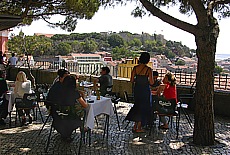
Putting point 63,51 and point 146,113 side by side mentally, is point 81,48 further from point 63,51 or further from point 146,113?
point 146,113

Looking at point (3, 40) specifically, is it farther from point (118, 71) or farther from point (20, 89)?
point (20, 89)

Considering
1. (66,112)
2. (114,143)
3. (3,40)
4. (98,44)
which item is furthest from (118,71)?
(3,40)

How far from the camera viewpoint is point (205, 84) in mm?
5262

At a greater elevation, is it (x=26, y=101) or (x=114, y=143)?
(x=26, y=101)

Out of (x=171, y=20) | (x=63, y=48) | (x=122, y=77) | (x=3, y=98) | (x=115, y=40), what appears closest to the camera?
(x=171, y=20)

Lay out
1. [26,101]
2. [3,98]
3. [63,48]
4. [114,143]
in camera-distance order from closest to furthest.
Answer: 1. [114,143]
2. [26,101]
3. [3,98]
4. [63,48]

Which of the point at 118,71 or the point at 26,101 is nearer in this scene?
the point at 26,101

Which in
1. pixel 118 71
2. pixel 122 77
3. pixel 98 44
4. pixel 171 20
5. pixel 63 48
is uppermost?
pixel 98 44

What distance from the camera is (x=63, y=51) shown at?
18.9 metres

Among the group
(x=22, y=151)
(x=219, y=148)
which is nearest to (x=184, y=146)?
(x=219, y=148)

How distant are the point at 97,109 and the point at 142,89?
981mm

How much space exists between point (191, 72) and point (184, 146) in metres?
4.51

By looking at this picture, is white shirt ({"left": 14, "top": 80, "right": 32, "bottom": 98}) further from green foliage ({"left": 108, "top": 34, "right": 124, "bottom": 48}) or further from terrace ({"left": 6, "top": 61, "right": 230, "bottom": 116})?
green foliage ({"left": 108, "top": 34, "right": 124, "bottom": 48})

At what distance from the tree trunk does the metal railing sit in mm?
3248
